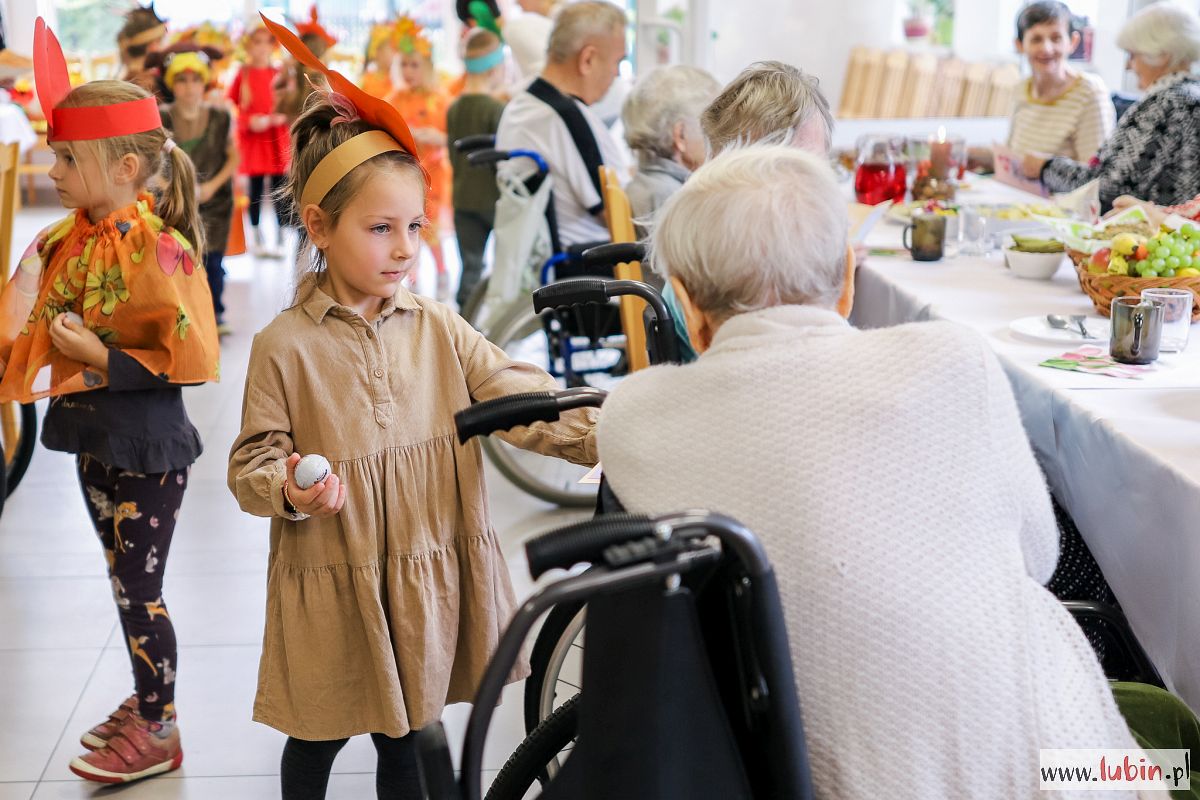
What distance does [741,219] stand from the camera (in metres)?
1.11

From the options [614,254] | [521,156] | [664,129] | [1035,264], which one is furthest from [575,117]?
[614,254]

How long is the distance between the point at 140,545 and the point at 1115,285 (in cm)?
174

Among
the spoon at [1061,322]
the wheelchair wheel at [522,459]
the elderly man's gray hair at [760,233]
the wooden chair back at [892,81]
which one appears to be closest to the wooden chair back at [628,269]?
the wheelchair wheel at [522,459]

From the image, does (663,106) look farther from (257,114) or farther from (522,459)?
(257,114)

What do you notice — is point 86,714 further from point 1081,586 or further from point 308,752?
point 1081,586

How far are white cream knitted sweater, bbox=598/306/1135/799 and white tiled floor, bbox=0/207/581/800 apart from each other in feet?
2.63

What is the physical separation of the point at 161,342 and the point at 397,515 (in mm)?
653

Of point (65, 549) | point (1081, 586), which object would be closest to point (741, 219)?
point (1081, 586)

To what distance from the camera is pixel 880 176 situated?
3273 millimetres

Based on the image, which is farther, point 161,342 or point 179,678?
point 179,678

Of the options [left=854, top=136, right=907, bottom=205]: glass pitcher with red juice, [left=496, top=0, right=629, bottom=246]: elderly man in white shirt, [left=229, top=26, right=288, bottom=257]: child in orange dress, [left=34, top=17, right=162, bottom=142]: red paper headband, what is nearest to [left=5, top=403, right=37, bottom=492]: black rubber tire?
[left=496, top=0, right=629, bottom=246]: elderly man in white shirt

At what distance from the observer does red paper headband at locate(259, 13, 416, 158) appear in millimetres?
1479

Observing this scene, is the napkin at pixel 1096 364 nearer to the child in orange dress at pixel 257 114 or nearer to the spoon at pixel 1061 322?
the spoon at pixel 1061 322

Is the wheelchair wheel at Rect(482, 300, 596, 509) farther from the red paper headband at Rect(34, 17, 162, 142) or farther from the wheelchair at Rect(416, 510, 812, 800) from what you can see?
the wheelchair at Rect(416, 510, 812, 800)
